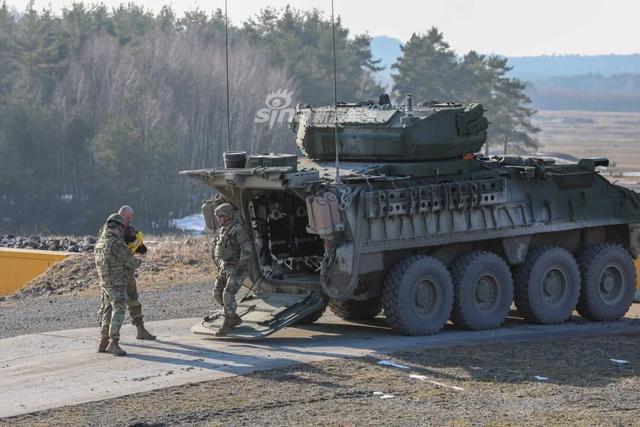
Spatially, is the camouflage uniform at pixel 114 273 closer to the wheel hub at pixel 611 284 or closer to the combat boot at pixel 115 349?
the combat boot at pixel 115 349

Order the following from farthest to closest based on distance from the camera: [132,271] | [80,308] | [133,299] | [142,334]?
1. [80,308]
2. [142,334]
3. [133,299]
4. [132,271]

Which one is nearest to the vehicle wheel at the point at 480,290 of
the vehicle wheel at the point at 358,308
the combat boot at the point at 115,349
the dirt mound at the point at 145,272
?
the vehicle wheel at the point at 358,308

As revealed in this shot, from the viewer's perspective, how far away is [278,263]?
57.3 feet

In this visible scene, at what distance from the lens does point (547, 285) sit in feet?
59.4

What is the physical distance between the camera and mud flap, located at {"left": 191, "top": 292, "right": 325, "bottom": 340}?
1605 cm

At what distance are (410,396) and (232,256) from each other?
366 centimetres

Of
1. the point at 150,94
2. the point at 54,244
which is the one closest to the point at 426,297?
the point at 54,244

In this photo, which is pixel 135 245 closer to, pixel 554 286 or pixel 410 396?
pixel 410 396

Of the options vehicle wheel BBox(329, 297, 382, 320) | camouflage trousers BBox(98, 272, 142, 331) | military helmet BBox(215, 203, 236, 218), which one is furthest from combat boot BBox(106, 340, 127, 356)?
vehicle wheel BBox(329, 297, 382, 320)

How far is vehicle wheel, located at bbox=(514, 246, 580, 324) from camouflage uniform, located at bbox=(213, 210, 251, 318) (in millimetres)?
3834

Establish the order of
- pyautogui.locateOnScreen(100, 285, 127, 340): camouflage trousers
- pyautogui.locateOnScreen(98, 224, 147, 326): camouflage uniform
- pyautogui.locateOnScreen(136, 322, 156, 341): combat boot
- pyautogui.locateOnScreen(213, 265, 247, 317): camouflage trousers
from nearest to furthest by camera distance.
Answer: pyautogui.locateOnScreen(100, 285, 127, 340): camouflage trousers → pyautogui.locateOnScreen(98, 224, 147, 326): camouflage uniform → pyautogui.locateOnScreen(213, 265, 247, 317): camouflage trousers → pyautogui.locateOnScreen(136, 322, 156, 341): combat boot

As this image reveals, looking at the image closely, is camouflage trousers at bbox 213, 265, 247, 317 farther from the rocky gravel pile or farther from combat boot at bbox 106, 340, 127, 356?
the rocky gravel pile

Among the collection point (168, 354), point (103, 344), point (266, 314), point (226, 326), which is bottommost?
point (168, 354)

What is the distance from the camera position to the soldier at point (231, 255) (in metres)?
16.0
